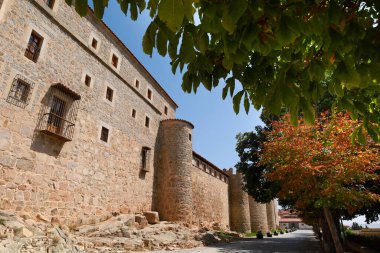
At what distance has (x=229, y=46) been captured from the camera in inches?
73.2

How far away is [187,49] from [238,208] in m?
37.5

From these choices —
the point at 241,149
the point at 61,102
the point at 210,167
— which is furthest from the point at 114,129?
the point at 210,167

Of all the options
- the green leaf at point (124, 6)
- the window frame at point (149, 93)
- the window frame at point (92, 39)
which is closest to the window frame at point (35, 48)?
the window frame at point (92, 39)

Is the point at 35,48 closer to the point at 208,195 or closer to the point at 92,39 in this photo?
the point at 92,39

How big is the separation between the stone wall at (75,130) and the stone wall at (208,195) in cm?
786

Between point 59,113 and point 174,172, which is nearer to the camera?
point 59,113

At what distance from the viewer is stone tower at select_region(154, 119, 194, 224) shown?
63.0ft

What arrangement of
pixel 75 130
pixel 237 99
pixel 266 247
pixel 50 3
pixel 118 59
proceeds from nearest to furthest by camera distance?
pixel 237 99, pixel 50 3, pixel 75 130, pixel 266 247, pixel 118 59

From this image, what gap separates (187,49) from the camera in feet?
5.38

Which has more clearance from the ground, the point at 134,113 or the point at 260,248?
the point at 134,113

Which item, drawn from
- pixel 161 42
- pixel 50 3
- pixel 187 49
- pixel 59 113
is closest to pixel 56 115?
pixel 59 113

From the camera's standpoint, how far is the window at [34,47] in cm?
1101

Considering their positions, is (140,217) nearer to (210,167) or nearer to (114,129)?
(114,129)

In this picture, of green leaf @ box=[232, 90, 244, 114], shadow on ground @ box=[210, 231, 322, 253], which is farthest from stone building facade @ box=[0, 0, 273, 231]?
green leaf @ box=[232, 90, 244, 114]
